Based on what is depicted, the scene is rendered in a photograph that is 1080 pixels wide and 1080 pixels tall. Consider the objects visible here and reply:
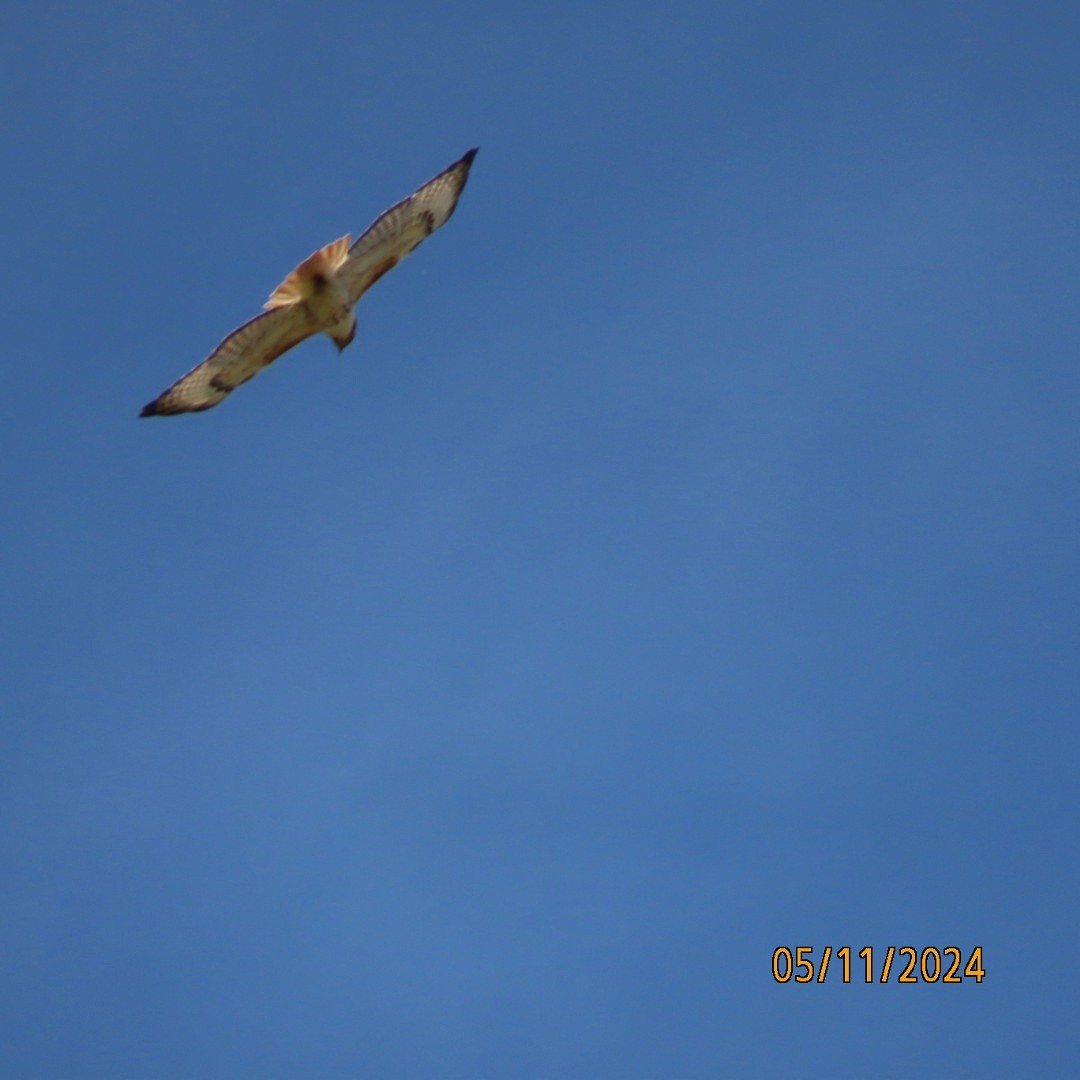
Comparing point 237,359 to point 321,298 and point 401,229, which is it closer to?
point 321,298

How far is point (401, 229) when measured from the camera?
1157 centimetres

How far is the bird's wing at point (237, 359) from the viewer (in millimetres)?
11367

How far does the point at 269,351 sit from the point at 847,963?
10078 mm

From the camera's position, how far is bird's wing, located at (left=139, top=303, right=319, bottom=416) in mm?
11367

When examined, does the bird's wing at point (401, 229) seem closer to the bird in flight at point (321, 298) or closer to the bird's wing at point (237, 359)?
the bird in flight at point (321, 298)

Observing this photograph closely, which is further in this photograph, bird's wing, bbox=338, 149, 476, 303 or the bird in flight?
bird's wing, bbox=338, 149, 476, 303

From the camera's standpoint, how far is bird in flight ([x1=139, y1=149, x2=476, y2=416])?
11188 millimetres

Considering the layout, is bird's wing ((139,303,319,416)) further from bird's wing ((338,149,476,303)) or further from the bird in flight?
bird's wing ((338,149,476,303))

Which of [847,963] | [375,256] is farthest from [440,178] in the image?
[847,963]

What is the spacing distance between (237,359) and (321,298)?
107cm

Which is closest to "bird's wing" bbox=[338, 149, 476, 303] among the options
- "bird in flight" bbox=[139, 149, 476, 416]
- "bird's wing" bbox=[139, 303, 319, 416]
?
"bird in flight" bbox=[139, 149, 476, 416]

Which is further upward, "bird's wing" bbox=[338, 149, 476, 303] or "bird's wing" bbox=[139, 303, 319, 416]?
"bird's wing" bbox=[338, 149, 476, 303]

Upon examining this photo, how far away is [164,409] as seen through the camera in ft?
38.2

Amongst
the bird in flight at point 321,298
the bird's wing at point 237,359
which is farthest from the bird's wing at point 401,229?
the bird's wing at point 237,359
